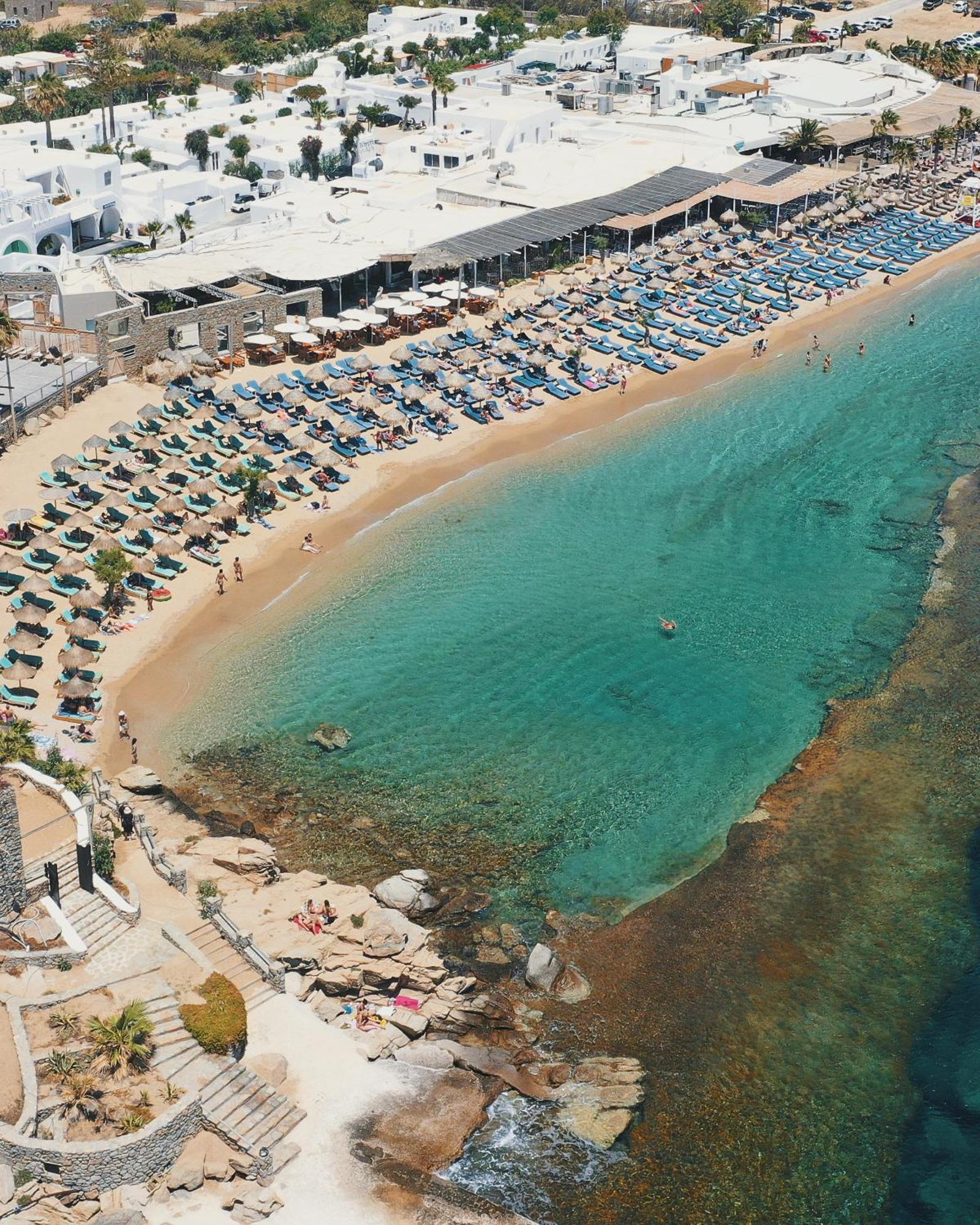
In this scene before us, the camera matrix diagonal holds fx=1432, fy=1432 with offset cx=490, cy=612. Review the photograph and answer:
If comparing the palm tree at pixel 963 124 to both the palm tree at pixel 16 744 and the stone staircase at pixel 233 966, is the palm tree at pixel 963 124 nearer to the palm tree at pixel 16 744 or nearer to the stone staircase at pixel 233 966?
the palm tree at pixel 16 744

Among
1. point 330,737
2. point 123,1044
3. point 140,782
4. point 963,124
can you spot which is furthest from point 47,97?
point 123,1044

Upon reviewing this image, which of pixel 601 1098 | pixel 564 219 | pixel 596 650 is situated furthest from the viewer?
pixel 564 219

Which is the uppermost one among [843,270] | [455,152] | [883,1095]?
[455,152]

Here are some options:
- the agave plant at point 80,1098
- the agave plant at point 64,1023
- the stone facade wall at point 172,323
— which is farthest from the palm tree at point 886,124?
the agave plant at point 80,1098

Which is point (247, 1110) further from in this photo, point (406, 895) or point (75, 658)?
point (75, 658)

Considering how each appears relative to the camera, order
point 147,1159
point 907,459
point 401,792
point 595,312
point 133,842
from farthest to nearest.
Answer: point 595,312 → point 907,459 → point 401,792 → point 133,842 → point 147,1159

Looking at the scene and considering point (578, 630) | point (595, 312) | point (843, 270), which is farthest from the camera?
point (843, 270)

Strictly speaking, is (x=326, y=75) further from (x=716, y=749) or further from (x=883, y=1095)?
(x=883, y=1095)

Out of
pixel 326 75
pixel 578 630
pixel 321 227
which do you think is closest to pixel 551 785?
pixel 578 630
